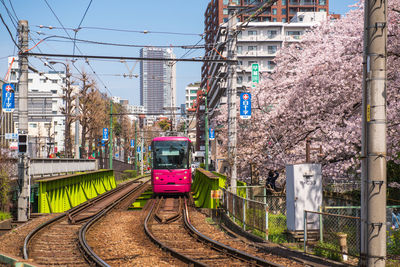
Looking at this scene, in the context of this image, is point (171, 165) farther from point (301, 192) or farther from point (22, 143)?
point (301, 192)

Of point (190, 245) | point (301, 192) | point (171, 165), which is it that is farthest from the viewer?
point (171, 165)

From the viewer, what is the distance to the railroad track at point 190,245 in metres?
10.2

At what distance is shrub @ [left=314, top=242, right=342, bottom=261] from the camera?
1001cm

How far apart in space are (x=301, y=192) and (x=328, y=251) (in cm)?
301

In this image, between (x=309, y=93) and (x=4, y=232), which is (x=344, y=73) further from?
(x=4, y=232)

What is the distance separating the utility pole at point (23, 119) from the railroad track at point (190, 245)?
4916 mm

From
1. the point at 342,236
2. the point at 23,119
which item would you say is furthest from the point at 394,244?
the point at 23,119

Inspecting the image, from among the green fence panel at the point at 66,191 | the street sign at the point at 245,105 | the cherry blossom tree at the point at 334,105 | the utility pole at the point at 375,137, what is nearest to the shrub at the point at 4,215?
the green fence panel at the point at 66,191

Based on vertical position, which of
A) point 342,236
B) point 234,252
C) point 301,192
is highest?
point 301,192

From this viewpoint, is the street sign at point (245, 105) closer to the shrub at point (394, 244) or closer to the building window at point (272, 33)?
the shrub at point (394, 244)

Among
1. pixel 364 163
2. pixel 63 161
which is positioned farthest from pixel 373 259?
pixel 63 161

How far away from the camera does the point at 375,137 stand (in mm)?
8039

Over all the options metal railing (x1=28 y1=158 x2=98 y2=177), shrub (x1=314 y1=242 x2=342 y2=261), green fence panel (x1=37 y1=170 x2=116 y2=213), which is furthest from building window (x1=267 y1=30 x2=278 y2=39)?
shrub (x1=314 y1=242 x2=342 y2=261)

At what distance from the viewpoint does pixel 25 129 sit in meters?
18.2
